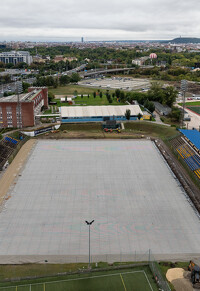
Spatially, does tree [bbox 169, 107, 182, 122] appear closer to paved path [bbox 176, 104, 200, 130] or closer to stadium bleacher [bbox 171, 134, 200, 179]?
paved path [bbox 176, 104, 200, 130]

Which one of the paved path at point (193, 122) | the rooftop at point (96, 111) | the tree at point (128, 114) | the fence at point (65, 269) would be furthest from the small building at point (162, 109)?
the fence at point (65, 269)

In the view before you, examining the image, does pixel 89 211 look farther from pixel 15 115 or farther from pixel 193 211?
pixel 15 115

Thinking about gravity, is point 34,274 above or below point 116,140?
below

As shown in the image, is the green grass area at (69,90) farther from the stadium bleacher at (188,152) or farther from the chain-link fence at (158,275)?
the chain-link fence at (158,275)

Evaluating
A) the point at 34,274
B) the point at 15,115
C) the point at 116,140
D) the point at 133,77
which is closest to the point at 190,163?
the point at 116,140

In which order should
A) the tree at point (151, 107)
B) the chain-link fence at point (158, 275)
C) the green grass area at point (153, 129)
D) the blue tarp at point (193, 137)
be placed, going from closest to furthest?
the chain-link fence at point (158, 275), the blue tarp at point (193, 137), the green grass area at point (153, 129), the tree at point (151, 107)
